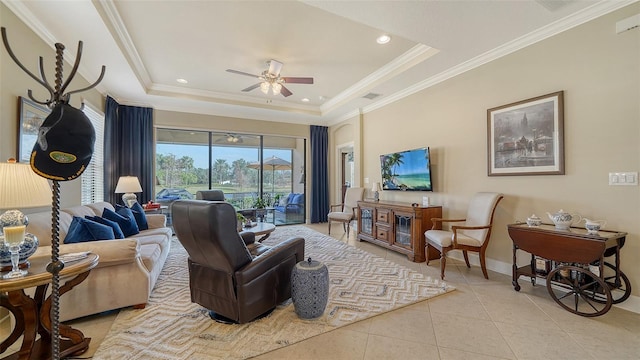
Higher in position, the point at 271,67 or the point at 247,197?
the point at 271,67

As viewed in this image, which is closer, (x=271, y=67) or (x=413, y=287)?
(x=413, y=287)

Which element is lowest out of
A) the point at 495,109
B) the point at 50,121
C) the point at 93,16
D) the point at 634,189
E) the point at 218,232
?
the point at 218,232

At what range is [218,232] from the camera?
6.16 ft

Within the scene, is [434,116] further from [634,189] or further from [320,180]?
[320,180]

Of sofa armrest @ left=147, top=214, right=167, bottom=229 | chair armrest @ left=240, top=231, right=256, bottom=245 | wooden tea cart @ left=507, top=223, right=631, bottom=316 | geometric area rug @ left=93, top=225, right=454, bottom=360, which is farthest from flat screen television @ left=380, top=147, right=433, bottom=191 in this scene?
sofa armrest @ left=147, top=214, right=167, bottom=229

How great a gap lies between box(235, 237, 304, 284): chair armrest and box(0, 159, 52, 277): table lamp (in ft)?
4.10

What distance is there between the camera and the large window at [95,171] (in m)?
4.01

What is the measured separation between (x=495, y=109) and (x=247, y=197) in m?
5.31

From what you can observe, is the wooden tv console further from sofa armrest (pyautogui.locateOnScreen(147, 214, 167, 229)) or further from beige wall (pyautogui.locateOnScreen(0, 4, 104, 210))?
beige wall (pyautogui.locateOnScreen(0, 4, 104, 210))

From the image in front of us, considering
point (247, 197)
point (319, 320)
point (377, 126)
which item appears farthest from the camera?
point (247, 197)

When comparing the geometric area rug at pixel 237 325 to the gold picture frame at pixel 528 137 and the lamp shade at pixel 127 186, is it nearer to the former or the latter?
the gold picture frame at pixel 528 137

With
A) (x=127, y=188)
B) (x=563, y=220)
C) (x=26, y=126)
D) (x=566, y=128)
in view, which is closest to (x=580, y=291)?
(x=563, y=220)

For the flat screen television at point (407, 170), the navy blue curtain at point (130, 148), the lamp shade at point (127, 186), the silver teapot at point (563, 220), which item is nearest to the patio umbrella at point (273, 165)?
the navy blue curtain at point (130, 148)

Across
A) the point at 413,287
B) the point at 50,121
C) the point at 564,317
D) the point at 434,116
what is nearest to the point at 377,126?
the point at 434,116
